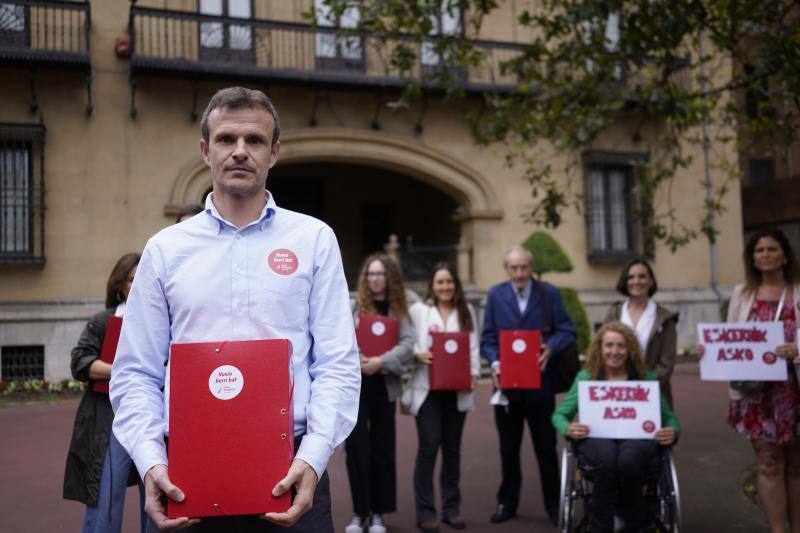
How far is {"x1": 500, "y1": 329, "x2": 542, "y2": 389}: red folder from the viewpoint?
5.89 m

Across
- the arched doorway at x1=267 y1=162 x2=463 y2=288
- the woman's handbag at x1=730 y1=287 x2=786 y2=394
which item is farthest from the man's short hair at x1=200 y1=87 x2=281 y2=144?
the arched doorway at x1=267 y1=162 x2=463 y2=288

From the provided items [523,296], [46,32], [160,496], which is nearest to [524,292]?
[523,296]

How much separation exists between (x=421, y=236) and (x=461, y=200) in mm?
4249

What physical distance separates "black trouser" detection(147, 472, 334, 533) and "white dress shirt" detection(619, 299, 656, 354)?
3.91 meters

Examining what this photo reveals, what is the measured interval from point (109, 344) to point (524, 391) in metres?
3.36

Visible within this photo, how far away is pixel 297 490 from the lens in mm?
2105

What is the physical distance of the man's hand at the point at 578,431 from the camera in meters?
5.09

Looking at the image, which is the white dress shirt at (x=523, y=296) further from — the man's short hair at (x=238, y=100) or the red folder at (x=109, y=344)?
the man's short hair at (x=238, y=100)

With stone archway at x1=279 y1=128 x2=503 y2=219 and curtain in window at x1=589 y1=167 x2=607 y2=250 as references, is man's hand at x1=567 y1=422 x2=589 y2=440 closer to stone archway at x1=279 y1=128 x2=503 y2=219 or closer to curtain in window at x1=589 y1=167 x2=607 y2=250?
stone archway at x1=279 y1=128 x2=503 y2=219

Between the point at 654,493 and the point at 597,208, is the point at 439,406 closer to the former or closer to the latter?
the point at 654,493

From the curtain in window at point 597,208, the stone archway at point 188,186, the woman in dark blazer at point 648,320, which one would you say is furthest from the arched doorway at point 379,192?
the woman in dark blazer at point 648,320

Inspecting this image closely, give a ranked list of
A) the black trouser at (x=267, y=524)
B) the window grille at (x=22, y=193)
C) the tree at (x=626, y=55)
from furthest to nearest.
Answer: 1. the window grille at (x=22, y=193)
2. the tree at (x=626, y=55)
3. the black trouser at (x=267, y=524)

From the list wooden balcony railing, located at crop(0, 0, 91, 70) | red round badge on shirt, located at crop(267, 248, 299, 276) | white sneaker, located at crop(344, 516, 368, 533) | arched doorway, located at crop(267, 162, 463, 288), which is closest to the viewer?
red round badge on shirt, located at crop(267, 248, 299, 276)

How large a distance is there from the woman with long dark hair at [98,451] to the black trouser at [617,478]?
2.87 m
